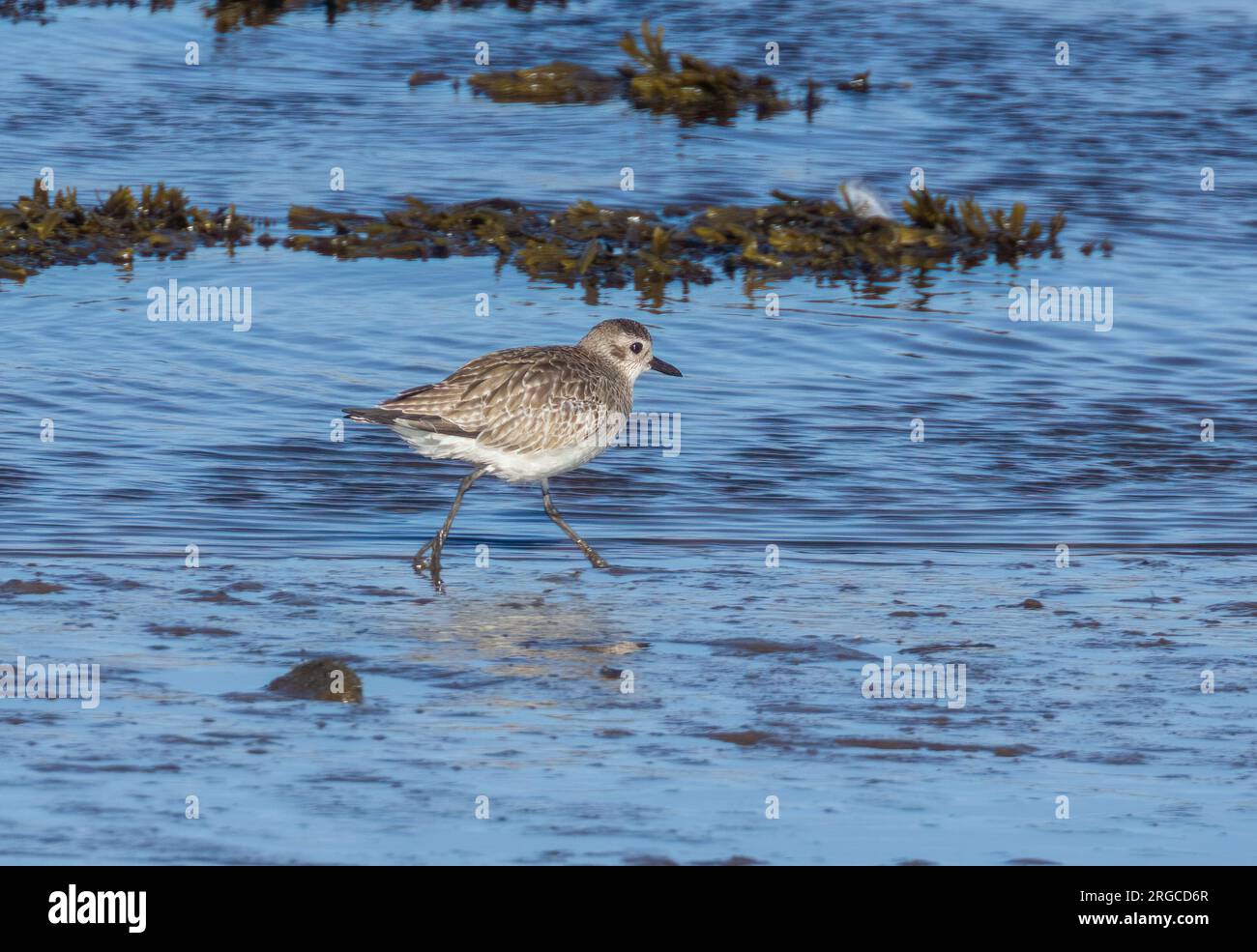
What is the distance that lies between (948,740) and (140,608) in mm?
3661

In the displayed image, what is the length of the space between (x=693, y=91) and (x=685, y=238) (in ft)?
19.5

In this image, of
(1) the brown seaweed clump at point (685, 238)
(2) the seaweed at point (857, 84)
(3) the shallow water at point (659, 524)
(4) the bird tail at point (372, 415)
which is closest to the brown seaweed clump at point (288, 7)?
(3) the shallow water at point (659, 524)

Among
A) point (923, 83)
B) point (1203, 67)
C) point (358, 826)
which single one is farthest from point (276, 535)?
point (1203, 67)

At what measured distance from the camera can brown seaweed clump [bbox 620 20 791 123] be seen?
21.5m

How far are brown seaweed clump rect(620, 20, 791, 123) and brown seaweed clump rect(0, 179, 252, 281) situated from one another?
6.75 metres

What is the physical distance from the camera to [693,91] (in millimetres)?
21703

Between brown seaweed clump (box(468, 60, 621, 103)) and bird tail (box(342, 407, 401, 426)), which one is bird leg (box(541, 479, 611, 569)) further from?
brown seaweed clump (box(468, 60, 621, 103))

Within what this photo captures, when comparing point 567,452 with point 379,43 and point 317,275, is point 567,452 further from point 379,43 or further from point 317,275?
point 379,43

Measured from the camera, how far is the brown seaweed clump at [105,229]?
1540 cm

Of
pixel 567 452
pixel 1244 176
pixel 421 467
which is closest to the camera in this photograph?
pixel 567 452

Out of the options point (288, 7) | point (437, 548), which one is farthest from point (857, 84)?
point (437, 548)

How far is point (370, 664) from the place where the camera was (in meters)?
7.66

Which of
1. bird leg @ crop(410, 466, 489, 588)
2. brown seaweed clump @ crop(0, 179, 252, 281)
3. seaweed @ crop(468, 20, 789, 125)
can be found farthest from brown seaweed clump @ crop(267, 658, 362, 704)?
seaweed @ crop(468, 20, 789, 125)

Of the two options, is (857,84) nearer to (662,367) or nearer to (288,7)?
(288,7)
